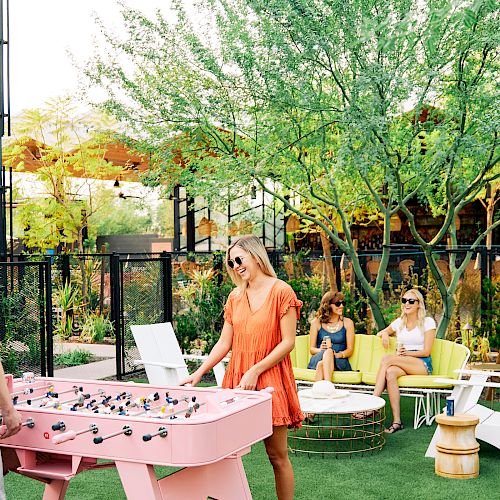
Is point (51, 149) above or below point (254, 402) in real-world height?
above

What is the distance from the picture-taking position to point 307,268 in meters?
11.8

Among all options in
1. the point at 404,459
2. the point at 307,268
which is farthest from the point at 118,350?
the point at 404,459

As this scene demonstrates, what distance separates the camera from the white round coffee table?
6859mm

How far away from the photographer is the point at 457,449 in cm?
618

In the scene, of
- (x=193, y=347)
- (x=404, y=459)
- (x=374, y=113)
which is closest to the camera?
(x=404, y=459)

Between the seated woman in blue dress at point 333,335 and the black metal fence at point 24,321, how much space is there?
104 inches

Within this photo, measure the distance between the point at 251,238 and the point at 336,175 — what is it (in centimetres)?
479

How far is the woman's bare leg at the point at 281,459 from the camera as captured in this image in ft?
15.6

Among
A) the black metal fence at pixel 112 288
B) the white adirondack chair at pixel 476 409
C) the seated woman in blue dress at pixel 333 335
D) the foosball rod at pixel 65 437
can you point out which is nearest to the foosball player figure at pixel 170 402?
the foosball rod at pixel 65 437

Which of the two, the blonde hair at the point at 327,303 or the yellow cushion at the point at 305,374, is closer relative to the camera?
the yellow cushion at the point at 305,374

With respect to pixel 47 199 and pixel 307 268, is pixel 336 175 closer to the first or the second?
pixel 307 268

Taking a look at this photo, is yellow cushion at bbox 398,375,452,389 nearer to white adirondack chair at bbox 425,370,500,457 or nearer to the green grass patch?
white adirondack chair at bbox 425,370,500,457

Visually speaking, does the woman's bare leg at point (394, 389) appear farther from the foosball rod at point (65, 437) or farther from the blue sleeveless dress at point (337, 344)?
the foosball rod at point (65, 437)

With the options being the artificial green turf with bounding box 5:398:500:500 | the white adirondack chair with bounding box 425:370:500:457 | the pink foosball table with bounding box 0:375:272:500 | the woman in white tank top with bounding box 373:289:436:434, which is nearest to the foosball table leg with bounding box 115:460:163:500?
the pink foosball table with bounding box 0:375:272:500
